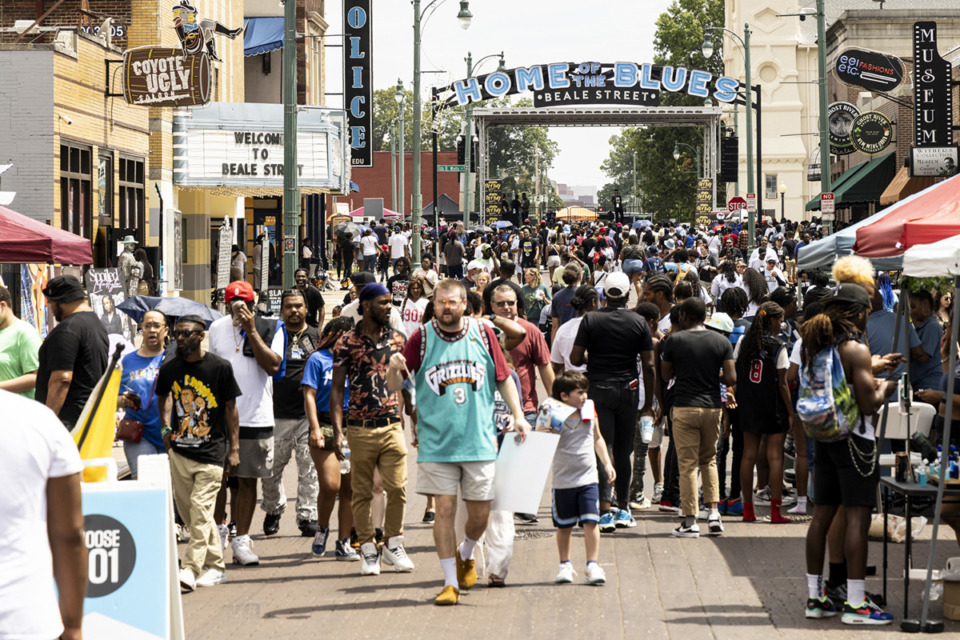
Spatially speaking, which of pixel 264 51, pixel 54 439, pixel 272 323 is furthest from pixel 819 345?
pixel 264 51

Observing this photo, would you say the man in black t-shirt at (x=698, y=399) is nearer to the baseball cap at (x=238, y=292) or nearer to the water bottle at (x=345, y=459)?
the water bottle at (x=345, y=459)

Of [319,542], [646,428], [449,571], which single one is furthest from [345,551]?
[646,428]

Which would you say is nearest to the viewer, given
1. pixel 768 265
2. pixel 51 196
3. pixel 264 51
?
pixel 51 196

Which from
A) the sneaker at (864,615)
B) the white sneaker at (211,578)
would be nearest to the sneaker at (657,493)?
the sneaker at (864,615)

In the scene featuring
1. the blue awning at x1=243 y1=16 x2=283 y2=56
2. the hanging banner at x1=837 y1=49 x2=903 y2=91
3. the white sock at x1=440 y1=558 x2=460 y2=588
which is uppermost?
the blue awning at x1=243 y1=16 x2=283 y2=56

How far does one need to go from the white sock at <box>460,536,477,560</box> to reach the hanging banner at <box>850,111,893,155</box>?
32879 mm

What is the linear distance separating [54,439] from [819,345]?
488 cm

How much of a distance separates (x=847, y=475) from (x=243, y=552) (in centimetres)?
421

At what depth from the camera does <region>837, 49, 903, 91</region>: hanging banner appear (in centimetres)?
3850

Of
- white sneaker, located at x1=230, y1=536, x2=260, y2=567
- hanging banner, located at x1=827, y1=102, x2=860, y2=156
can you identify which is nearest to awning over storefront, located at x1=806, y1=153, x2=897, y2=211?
hanging banner, located at x1=827, y1=102, x2=860, y2=156

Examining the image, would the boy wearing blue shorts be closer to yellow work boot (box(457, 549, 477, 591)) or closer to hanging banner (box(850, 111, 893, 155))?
yellow work boot (box(457, 549, 477, 591))

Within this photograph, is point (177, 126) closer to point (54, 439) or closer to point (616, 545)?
point (616, 545)

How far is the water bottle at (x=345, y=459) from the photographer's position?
8.91 meters

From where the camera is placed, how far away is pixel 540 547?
9.86 m
